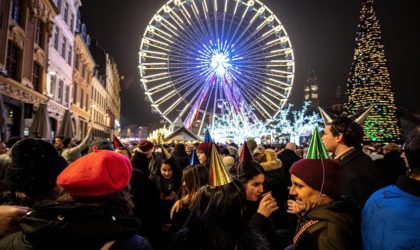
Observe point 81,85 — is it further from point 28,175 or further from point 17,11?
point 28,175

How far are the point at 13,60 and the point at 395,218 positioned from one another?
1812 cm

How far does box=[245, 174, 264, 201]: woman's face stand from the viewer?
12.0 ft

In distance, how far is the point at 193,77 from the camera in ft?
86.4

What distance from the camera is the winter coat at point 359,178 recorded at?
3.36 m

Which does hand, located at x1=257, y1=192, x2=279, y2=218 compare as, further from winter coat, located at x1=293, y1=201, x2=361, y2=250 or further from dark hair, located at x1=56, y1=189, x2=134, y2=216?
dark hair, located at x1=56, y1=189, x2=134, y2=216

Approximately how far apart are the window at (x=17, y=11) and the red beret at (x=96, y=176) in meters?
17.1

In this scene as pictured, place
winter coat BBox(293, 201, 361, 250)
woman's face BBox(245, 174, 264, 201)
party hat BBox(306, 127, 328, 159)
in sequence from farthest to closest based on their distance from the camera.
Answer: woman's face BBox(245, 174, 264, 201) → party hat BBox(306, 127, 328, 159) → winter coat BBox(293, 201, 361, 250)

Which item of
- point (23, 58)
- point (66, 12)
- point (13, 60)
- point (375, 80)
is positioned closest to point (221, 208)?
point (13, 60)

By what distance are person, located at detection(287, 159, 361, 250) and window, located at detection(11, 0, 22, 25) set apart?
17417 mm

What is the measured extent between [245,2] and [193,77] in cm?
749

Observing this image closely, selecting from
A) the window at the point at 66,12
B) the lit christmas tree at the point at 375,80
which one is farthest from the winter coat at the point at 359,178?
the lit christmas tree at the point at 375,80

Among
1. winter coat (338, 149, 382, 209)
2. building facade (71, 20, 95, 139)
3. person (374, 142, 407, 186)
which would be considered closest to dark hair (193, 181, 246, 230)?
winter coat (338, 149, 382, 209)

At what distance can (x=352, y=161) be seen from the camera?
367 centimetres

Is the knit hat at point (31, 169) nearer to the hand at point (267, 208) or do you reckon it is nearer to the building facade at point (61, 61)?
the hand at point (267, 208)
